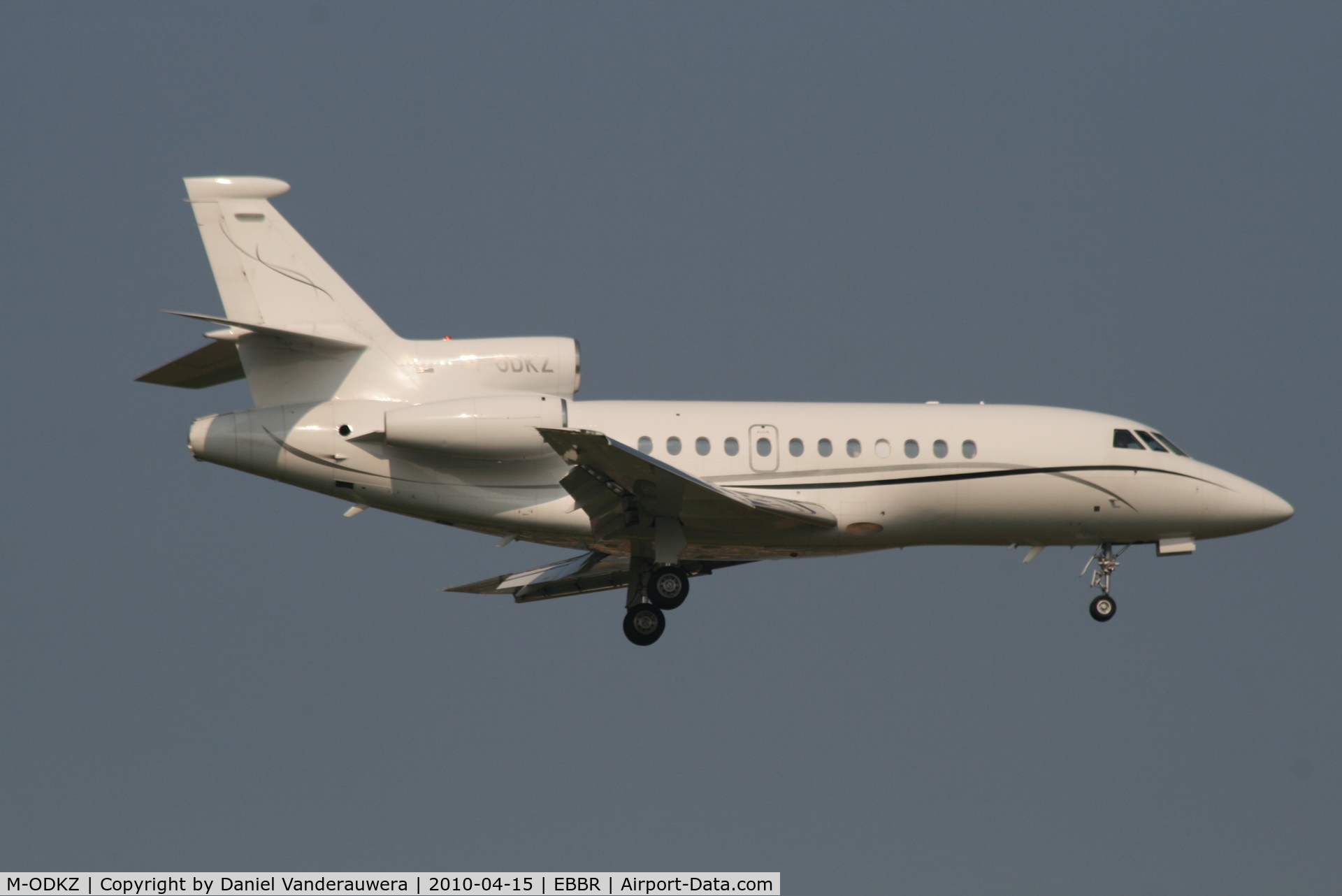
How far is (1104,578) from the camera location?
77.6ft

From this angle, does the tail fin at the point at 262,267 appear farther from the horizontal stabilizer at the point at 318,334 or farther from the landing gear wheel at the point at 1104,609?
the landing gear wheel at the point at 1104,609

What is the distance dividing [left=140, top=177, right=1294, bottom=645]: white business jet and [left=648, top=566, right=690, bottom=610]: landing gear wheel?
33mm

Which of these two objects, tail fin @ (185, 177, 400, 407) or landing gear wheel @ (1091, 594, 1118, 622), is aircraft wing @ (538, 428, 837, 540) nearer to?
tail fin @ (185, 177, 400, 407)

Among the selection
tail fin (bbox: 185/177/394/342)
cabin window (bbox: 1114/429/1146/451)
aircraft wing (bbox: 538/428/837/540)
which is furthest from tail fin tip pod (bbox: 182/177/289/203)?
cabin window (bbox: 1114/429/1146/451)

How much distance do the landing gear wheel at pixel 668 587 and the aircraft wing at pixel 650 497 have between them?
3.44ft

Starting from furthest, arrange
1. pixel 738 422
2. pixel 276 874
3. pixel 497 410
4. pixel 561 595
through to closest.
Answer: pixel 561 595 → pixel 738 422 → pixel 497 410 → pixel 276 874

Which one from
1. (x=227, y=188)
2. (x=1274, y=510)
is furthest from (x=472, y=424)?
(x=1274, y=510)

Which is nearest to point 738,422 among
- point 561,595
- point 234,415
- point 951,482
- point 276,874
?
point 951,482

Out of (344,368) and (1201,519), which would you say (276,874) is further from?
(1201,519)

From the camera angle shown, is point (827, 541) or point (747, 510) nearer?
point (747, 510)

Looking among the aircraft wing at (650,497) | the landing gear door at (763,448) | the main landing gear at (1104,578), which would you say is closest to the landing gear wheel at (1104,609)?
the main landing gear at (1104,578)

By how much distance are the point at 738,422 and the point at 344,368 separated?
5792 millimetres

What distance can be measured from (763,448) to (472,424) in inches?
176

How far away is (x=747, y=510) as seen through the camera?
20359 mm
